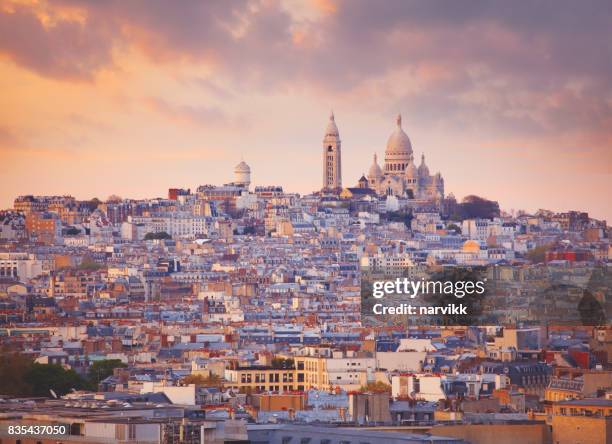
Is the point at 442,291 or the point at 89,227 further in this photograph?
the point at 89,227

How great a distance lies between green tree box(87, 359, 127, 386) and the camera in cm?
4461

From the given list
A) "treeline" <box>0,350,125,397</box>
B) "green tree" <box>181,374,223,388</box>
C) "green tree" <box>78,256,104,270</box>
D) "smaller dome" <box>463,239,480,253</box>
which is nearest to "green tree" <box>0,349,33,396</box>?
"treeline" <box>0,350,125,397</box>

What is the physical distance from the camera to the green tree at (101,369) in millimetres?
44609

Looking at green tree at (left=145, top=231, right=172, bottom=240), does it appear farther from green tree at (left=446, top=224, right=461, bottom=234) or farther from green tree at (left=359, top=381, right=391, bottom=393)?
green tree at (left=359, top=381, right=391, bottom=393)

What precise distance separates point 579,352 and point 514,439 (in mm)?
18818

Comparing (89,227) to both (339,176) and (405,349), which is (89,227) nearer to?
(339,176)

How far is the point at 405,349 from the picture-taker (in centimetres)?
5266

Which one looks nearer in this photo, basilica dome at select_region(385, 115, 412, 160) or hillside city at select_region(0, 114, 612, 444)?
hillside city at select_region(0, 114, 612, 444)

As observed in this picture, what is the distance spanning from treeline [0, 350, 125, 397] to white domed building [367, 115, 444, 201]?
89.6 m

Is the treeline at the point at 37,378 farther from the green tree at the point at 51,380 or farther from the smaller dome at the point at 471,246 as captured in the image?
the smaller dome at the point at 471,246

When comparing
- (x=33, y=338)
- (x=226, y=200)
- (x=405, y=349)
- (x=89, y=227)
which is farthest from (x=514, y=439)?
(x=226, y=200)

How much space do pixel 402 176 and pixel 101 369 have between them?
95.5 metres

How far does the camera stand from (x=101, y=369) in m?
47.3

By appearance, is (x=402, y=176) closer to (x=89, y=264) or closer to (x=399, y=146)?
(x=399, y=146)
